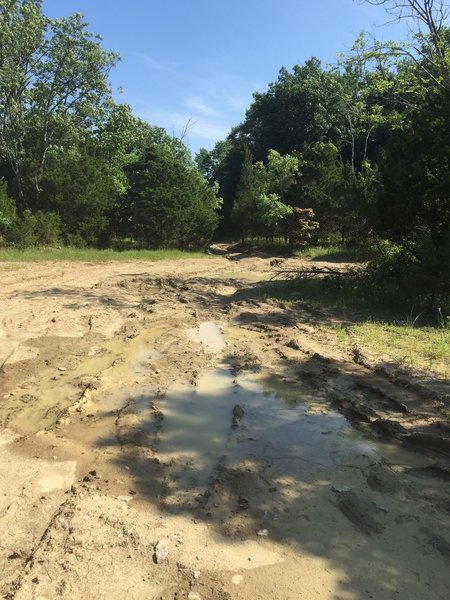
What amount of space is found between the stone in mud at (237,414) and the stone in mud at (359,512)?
1.82m

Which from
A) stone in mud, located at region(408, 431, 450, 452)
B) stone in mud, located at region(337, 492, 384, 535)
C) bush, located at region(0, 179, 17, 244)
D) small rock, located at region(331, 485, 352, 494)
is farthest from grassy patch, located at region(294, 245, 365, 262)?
stone in mud, located at region(337, 492, 384, 535)

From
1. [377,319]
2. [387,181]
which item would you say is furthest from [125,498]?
[387,181]

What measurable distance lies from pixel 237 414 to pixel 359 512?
2289mm

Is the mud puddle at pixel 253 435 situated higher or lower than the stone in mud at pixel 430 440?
lower

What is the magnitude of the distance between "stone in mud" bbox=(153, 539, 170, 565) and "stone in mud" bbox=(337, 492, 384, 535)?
1354 mm

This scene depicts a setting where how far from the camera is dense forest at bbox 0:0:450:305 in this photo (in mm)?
12523

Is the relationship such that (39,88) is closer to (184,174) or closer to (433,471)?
(184,174)

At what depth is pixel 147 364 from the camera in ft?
25.1

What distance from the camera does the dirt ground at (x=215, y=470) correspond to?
302cm

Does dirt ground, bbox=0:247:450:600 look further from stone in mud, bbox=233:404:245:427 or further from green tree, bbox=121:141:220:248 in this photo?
green tree, bbox=121:141:220:248

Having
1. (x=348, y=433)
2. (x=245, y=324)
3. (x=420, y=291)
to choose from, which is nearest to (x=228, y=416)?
(x=348, y=433)

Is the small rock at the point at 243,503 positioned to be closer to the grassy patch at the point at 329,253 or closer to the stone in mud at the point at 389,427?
the stone in mud at the point at 389,427

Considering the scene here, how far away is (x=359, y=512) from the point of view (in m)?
3.73

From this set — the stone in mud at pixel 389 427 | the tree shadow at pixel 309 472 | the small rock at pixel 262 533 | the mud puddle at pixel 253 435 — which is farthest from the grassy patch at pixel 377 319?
the small rock at pixel 262 533
